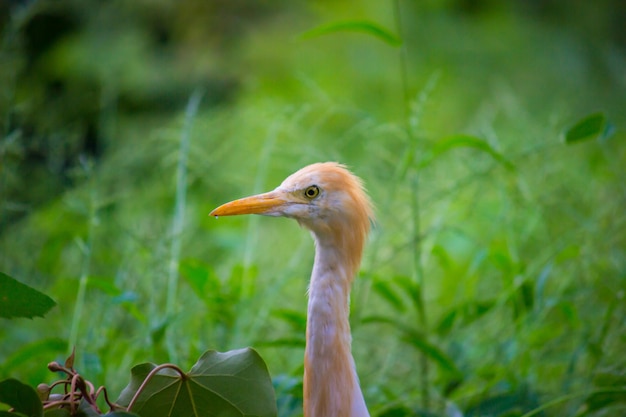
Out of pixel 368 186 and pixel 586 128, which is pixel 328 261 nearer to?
pixel 586 128

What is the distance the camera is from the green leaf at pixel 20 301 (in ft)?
2.59

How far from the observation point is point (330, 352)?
1019mm

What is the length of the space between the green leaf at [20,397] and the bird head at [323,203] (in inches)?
16.4

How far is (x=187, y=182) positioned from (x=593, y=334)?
976 mm

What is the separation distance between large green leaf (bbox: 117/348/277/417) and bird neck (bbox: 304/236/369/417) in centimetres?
15

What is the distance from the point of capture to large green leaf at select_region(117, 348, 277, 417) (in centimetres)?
87

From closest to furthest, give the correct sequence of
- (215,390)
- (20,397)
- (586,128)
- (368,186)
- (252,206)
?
(20,397), (215,390), (252,206), (586,128), (368,186)

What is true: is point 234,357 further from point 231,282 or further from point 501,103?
point 501,103

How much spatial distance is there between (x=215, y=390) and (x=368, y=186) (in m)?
1.06

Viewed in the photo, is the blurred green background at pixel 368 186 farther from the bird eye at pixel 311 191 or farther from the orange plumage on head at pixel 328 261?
the bird eye at pixel 311 191

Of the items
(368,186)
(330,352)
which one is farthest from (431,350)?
(368,186)

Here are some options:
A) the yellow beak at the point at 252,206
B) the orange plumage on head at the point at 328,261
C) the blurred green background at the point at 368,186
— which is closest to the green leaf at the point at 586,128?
the blurred green background at the point at 368,186

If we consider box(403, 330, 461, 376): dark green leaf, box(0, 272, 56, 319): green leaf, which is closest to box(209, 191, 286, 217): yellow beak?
box(0, 272, 56, 319): green leaf

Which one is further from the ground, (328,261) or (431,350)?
(328,261)
